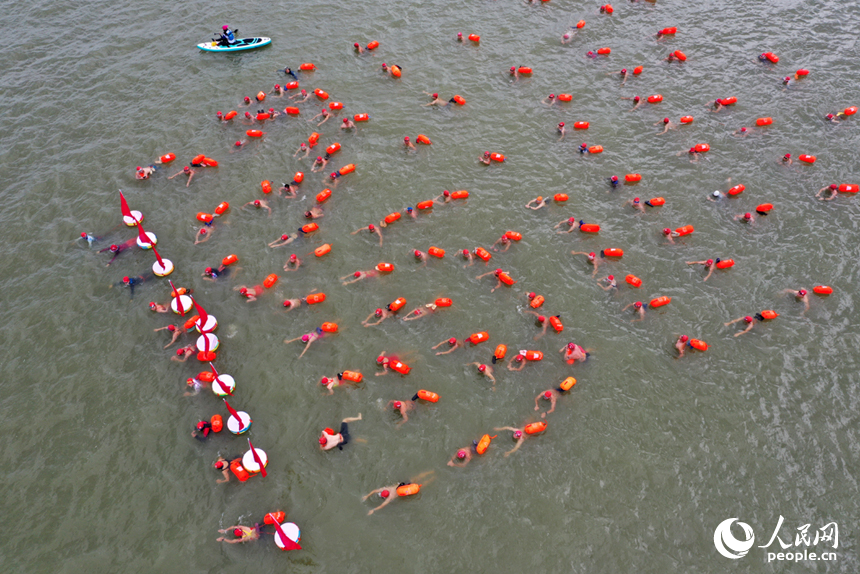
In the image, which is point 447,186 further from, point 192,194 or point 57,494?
point 57,494

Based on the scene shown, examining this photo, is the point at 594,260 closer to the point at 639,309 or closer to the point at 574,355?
the point at 639,309

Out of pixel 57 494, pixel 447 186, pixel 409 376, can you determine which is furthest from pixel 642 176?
pixel 57 494

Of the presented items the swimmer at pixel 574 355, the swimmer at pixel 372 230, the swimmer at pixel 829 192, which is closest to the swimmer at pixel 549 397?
the swimmer at pixel 574 355

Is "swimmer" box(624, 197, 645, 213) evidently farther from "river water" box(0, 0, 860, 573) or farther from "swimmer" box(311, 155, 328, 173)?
"swimmer" box(311, 155, 328, 173)

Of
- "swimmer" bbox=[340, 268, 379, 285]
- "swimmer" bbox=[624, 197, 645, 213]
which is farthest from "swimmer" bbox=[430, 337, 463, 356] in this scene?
"swimmer" bbox=[624, 197, 645, 213]

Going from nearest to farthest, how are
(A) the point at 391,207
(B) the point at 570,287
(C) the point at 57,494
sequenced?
1. (C) the point at 57,494
2. (B) the point at 570,287
3. (A) the point at 391,207

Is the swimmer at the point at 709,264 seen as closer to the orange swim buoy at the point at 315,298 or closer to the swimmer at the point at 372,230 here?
the swimmer at the point at 372,230
